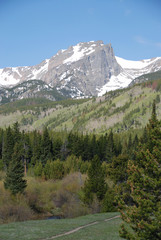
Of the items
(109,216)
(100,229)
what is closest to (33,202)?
(109,216)

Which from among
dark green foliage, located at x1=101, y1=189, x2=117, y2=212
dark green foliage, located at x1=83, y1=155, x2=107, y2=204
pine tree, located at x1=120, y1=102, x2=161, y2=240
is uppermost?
pine tree, located at x1=120, y1=102, x2=161, y2=240

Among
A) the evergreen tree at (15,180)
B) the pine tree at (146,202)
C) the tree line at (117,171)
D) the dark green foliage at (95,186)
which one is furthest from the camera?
the evergreen tree at (15,180)

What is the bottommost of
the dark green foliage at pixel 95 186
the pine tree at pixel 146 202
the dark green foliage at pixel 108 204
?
the dark green foliage at pixel 108 204

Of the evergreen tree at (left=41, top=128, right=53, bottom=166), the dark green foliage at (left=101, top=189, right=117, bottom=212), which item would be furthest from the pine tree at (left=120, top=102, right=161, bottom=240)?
the evergreen tree at (left=41, top=128, right=53, bottom=166)

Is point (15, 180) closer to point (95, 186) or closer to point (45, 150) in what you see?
point (95, 186)

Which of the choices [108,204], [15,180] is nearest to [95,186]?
[108,204]

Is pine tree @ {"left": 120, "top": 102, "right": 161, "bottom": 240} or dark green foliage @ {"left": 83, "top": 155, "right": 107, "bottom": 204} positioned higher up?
pine tree @ {"left": 120, "top": 102, "right": 161, "bottom": 240}

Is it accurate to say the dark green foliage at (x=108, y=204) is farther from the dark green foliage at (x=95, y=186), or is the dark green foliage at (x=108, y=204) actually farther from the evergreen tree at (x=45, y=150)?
the evergreen tree at (x=45, y=150)

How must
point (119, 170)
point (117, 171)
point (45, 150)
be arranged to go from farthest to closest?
1. point (45, 150)
2. point (119, 170)
3. point (117, 171)

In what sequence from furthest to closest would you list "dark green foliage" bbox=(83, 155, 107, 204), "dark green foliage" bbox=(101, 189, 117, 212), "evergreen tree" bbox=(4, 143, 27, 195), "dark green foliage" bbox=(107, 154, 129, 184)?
"dark green foliage" bbox=(107, 154, 129, 184), "evergreen tree" bbox=(4, 143, 27, 195), "dark green foliage" bbox=(83, 155, 107, 204), "dark green foliage" bbox=(101, 189, 117, 212)

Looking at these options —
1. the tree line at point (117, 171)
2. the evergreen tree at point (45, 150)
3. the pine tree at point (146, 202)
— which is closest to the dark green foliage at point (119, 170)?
the tree line at point (117, 171)

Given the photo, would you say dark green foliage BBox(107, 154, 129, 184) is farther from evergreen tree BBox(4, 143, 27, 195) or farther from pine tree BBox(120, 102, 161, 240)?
pine tree BBox(120, 102, 161, 240)

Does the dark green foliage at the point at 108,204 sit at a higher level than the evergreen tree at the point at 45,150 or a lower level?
lower

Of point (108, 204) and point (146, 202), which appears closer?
point (146, 202)
